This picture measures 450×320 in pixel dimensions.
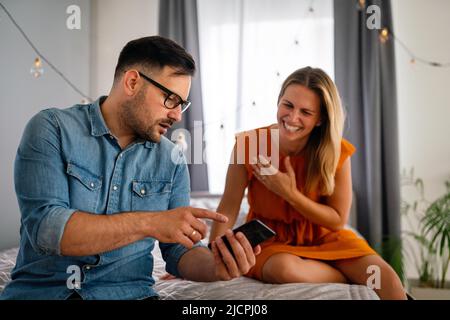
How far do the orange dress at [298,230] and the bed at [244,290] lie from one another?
0.48 feet

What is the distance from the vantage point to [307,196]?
952mm

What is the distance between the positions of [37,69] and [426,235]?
1169 mm

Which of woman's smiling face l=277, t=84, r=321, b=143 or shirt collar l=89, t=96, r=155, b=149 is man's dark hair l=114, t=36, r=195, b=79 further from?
woman's smiling face l=277, t=84, r=321, b=143

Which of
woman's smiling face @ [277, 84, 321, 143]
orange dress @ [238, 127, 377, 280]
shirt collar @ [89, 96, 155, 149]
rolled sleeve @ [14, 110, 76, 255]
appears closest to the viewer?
rolled sleeve @ [14, 110, 76, 255]

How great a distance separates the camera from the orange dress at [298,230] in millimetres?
906

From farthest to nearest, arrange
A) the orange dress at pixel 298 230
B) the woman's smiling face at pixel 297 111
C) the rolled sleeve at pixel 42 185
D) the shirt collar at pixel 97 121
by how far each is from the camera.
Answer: the orange dress at pixel 298 230, the woman's smiling face at pixel 297 111, the shirt collar at pixel 97 121, the rolled sleeve at pixel 42 185

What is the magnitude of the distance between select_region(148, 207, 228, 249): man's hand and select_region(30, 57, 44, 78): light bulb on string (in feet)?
1.13

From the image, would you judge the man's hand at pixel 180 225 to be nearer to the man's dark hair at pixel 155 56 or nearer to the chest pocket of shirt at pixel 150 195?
the chest pocket of shirt at pixel 150 195

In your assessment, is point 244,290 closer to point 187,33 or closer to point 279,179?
point 279,179

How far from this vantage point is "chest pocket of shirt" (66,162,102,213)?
0.64 m

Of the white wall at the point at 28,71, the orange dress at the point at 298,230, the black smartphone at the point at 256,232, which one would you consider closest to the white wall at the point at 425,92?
the orange dress at the point at 298,230

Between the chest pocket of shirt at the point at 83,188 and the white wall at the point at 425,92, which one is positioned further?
the white wall at the point at 425,92

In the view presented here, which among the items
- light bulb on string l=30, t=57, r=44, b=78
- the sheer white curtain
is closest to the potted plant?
the sheer white curtain

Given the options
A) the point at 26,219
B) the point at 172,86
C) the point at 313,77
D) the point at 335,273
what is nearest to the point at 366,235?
the point at 335,273
